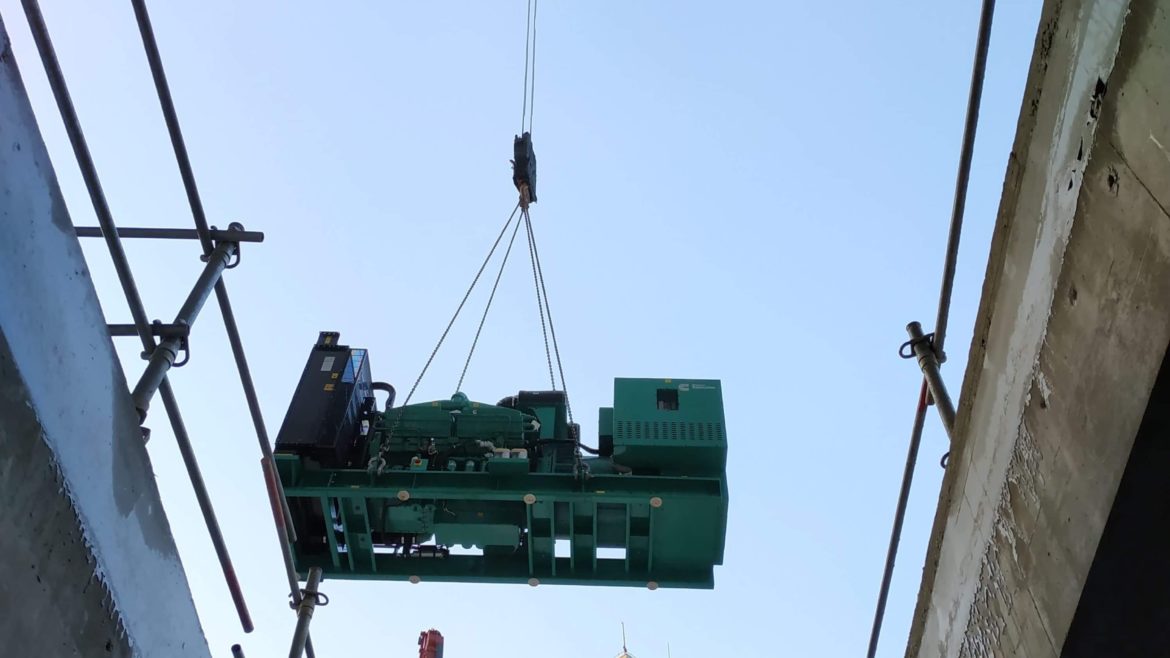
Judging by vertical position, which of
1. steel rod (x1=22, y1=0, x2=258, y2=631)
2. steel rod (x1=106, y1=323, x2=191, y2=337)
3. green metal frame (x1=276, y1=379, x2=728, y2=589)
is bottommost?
steel rod (x1=106, y1=323, x2=191, y2=337)

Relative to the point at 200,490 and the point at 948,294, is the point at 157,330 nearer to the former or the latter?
the point at 200,490

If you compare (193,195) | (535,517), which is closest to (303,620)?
(535,517)

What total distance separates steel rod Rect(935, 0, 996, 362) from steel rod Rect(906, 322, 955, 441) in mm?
67

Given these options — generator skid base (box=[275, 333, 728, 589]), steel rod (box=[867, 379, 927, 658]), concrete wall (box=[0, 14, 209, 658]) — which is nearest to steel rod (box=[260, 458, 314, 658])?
generator skid base (box=[275, 333, 728, 589])

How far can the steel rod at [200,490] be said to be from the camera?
5.00m

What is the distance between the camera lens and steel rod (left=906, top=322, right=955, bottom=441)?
539 centimetres

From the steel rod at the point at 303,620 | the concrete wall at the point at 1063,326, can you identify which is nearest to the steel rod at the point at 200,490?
the steel rod at the point at 303,620

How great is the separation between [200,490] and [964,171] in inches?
174

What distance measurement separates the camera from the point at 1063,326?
137 inches

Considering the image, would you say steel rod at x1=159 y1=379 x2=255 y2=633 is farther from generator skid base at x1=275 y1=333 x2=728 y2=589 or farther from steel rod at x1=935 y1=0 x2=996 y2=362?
steel rod at x1=935 y1=0 x2=996 y2=362

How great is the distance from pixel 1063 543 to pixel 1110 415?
58 centimetres

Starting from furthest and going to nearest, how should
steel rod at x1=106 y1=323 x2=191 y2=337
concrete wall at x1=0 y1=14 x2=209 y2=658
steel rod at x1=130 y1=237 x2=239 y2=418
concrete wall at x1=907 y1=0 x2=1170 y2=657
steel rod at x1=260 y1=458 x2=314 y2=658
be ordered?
1. steel rod at x1=260 y1=458 x2=314 y2=658
2. steel rod at x1=106 y1=323 x2=191 y2=337
3. steel rod at x1=130 y1=237 x2=239 y2=418
4. concrete wall at x1=0 y1=14 x2=209 y2=658
5. concrete wall at x1=907 y1=0 x2=1170 y2=657

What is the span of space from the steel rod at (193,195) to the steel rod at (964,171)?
3984 millimetres

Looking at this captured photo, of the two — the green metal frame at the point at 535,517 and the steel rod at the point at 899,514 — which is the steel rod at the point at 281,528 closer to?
the green metal frame at the point at 535,517
